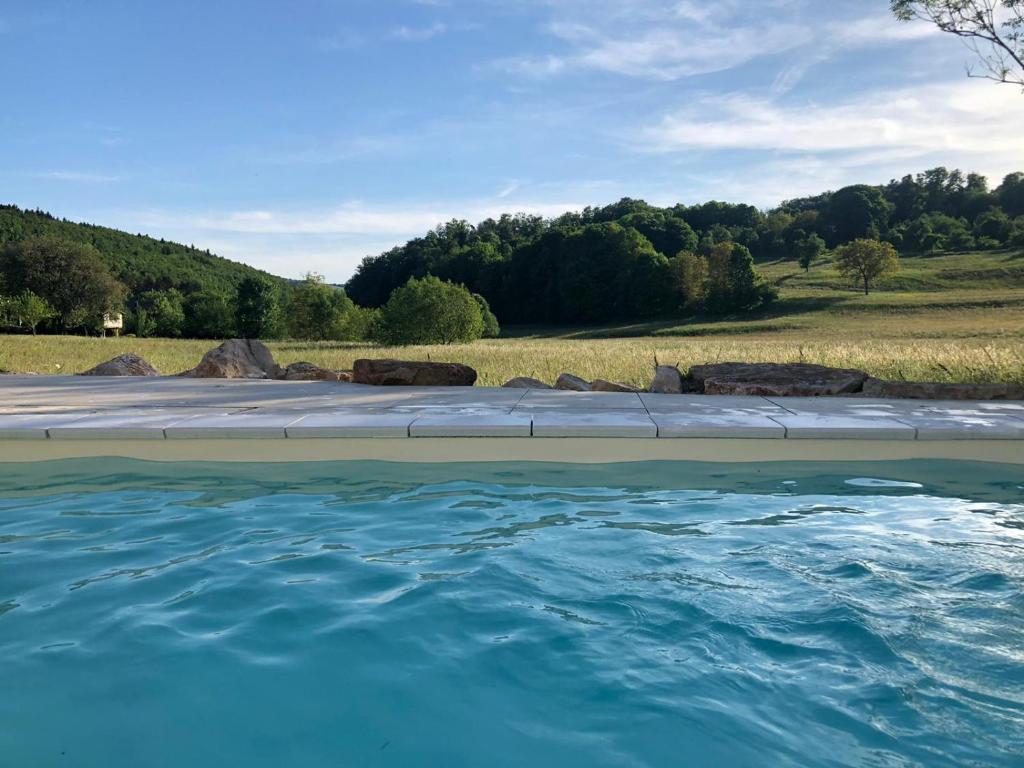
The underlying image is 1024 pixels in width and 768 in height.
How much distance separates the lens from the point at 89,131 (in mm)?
19609

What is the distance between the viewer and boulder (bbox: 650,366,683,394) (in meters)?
9.05

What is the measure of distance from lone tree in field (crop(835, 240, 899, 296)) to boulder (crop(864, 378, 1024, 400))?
157 feet

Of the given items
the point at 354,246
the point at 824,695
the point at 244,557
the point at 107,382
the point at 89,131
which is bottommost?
the point at 824,695

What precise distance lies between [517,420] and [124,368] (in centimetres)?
768

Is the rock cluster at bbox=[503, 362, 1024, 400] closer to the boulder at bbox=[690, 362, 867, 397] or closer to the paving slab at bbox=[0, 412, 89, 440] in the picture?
the boulder at bbox=[690, 362, 867, 397]

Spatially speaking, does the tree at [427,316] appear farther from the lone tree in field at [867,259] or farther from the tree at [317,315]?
the lone tree in field at [867,259]

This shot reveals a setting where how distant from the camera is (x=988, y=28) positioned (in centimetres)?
1148

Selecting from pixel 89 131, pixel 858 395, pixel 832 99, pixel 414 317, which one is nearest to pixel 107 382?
pixel 858 395

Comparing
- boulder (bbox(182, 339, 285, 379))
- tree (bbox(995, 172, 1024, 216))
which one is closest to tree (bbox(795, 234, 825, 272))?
tree (bbox(995, 172, 1024, 216))

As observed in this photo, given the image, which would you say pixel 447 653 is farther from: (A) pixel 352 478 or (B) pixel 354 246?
(B) pixel 354 246

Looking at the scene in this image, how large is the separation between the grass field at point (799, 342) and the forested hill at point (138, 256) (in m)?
31.0

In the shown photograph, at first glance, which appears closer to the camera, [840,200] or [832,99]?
[832,99]

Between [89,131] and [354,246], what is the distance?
1131 cm

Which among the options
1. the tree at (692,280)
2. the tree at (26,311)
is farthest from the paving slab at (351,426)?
the tree at (692,280)
